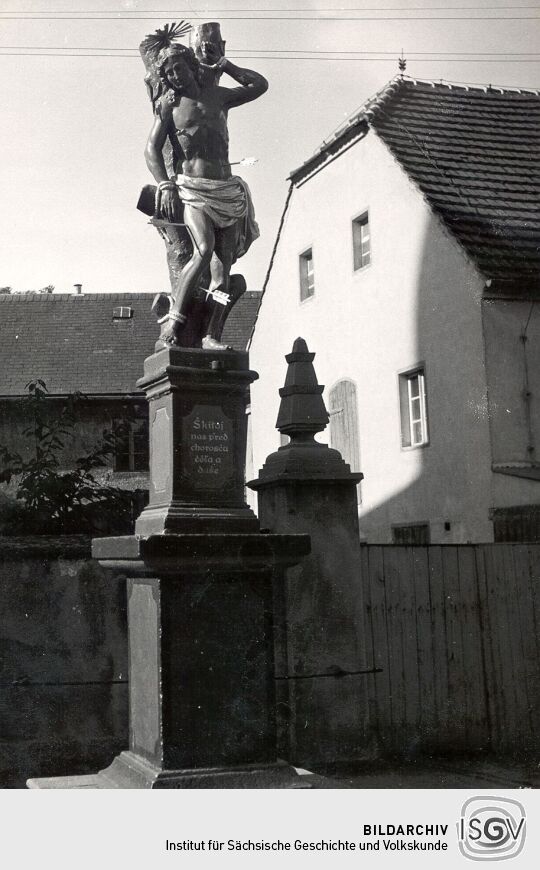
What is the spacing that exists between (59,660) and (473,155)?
9859mm

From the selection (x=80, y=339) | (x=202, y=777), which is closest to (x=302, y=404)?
(x=202, y=777)

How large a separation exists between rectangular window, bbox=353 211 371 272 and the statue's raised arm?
986cm

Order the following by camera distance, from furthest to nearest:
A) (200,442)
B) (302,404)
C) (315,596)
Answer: (302,404) < (315,596) < (200,442)

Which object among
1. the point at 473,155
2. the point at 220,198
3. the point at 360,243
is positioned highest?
the point at 473,155

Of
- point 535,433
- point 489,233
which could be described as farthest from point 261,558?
point 489,233

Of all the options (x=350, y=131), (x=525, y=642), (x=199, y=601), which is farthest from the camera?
(x=350, y=131)

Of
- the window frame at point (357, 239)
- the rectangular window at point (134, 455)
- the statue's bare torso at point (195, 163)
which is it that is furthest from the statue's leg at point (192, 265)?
the rectangular window at point (134, 455)

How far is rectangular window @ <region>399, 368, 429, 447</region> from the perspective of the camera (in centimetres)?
1435

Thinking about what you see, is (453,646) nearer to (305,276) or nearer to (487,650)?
(487,650)

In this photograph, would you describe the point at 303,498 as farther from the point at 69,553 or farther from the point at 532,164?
the point at 532,164

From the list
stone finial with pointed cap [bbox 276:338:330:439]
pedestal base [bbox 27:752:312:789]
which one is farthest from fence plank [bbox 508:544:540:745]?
pedestal base [bbox 27:752:312:789]

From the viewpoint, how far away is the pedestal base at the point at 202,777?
208 inches

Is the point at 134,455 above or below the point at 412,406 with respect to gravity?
above

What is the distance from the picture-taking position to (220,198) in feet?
20.4
